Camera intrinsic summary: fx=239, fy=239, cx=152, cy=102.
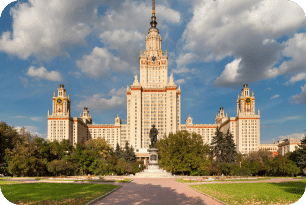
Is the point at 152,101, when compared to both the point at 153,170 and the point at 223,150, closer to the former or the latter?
the point at 223,150

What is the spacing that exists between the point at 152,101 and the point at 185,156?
121741mm

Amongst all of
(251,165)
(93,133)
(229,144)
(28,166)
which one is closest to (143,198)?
(28,166)

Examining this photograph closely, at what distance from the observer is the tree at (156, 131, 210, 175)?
48.9 meters

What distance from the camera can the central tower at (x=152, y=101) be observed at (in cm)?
16438

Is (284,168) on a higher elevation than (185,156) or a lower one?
lower

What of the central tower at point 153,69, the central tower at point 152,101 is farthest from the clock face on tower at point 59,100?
the central tower at point 153,69

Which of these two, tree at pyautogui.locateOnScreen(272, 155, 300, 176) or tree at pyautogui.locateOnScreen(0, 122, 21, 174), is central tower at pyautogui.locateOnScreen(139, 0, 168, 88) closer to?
tree at pyautogui.locateOnScreen(272, 155, 300, 176)

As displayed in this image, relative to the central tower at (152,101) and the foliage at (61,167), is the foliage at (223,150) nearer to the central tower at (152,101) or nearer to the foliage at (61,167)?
the foliage at (61,167)

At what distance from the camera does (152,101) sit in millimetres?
169875

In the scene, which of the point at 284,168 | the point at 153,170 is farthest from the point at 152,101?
the point at 153,170

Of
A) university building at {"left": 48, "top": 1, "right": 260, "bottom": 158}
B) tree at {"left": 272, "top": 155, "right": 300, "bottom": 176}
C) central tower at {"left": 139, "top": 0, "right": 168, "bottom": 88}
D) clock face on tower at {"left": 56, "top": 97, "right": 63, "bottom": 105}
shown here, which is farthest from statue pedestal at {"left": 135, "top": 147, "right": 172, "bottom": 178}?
central tower at {"left": 139, "top": 0, "right": 168, "bottom": 88}

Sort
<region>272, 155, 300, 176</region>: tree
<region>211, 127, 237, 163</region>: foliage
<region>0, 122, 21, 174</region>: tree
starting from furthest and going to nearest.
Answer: <region>211, 127, 237, 163</region>: foliage < <region>272, 155, 300, 176</region>: tree < <region>0, 122, 21, 174</region>: tree

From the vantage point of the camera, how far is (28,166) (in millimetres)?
44625

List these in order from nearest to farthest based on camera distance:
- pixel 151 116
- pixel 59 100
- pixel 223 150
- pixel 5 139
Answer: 1. pixel 5 139
2. pixel 223 150
3. pixel 59 100
4. pixel 151 116
